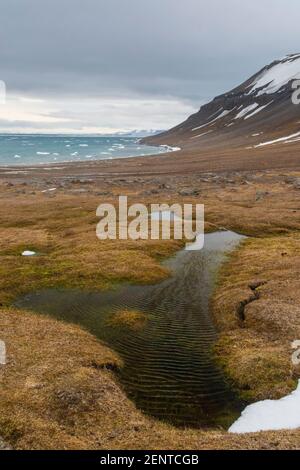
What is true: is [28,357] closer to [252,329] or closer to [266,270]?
[252,329]

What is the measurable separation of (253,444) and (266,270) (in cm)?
2961

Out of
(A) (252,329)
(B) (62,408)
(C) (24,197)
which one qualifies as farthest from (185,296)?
(C) (24,197)

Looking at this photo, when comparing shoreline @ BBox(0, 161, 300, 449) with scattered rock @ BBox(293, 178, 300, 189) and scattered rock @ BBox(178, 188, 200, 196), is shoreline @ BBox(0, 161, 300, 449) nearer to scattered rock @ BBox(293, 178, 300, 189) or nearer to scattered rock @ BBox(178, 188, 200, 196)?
scattered rock @ BBox(178, 188, 200, 196)

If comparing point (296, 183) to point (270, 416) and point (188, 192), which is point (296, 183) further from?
point (270, 416)

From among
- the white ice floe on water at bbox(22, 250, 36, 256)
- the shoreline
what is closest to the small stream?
the shoreline

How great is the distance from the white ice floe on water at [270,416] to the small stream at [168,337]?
2.37 ft

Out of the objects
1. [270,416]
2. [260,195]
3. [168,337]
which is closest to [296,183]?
[260,195]

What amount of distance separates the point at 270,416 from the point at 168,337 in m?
11.1

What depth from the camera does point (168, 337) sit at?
32.7 m

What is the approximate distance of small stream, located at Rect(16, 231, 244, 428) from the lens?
24344 millimetres

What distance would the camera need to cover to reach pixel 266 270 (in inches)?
1844

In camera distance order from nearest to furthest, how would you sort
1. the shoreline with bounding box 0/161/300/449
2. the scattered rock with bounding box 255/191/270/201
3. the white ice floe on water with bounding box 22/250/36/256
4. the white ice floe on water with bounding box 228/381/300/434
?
the shoreline with bounding box 0/161/300/449 → the white ice floe on water with bounding box 228/381/300/434 → the white ice floe on water with bounding box 22/250/36/256 → the scattered rock with bounding box 255/191/270/201

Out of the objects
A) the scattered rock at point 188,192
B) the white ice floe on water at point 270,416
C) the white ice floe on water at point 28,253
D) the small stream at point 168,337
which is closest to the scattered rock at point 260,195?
the scattered rock at point 188,192

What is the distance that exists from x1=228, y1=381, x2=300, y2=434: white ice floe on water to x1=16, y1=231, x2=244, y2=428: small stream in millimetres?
721
